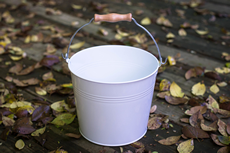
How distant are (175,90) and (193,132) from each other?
1.23 feet

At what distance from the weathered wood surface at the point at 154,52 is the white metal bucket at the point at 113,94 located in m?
0.08

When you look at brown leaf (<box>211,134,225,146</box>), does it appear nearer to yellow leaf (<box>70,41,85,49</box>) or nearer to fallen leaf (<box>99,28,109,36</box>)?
yellow leaf (<box>70,41,85,49</box>)

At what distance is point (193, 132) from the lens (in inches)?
48.1

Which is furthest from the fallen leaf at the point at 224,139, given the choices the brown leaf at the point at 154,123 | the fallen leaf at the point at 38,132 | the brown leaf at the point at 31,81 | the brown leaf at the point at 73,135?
the brown leaf at the point at 31,81

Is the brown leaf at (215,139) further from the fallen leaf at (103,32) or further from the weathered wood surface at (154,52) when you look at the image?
the fallen leaf at (103,32)

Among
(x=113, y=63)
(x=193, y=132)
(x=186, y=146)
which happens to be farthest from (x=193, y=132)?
(x=113, y=63)

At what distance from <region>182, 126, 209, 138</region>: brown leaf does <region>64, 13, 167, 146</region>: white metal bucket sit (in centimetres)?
21

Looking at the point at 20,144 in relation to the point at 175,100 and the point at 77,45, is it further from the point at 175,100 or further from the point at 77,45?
the point at 77,45

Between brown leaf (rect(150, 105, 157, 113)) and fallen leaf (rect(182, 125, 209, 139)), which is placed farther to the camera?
brown leaf (rect(150, 105, 157, 113))

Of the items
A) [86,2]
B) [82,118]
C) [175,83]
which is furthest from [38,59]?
[86,2]

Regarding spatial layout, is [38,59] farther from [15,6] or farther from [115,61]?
[15,6]

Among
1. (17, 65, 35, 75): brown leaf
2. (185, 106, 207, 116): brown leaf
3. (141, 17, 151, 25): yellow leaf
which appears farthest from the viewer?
(141, 17, 151, 25): yellow leaf

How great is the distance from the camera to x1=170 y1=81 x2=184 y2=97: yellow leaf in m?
1.52

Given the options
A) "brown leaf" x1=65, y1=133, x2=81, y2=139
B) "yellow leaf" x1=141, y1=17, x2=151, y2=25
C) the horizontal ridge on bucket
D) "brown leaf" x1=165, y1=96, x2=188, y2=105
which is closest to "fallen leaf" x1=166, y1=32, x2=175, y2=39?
"yellow leaf" x1=141, y1=17, x2=151, y2=25
